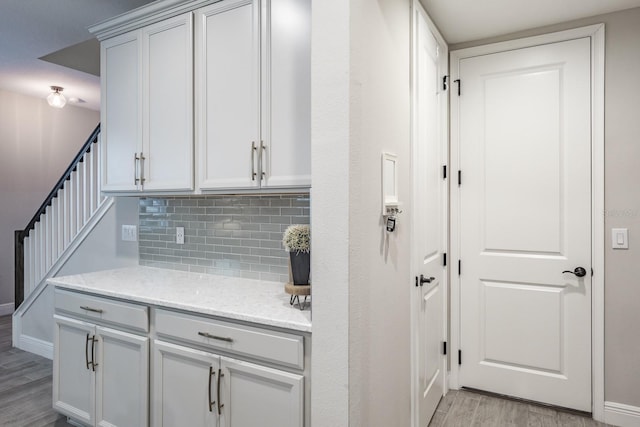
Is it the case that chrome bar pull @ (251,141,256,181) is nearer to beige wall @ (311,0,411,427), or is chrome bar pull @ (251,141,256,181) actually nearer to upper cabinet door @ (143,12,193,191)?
upper cabinet door @ (143,12,193,191)

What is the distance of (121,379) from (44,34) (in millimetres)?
3034

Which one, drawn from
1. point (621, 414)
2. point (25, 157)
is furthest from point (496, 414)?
point (25, 157)

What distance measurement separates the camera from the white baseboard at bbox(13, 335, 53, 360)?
3602mm

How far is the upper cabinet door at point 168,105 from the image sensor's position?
7.38 ft

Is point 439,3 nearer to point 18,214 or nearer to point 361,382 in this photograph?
point 361,382

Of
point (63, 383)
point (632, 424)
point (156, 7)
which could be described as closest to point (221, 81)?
point (156, 7)

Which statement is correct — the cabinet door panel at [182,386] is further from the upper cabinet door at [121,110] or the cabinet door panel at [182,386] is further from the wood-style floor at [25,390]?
the upper cabinet door at [121,110]

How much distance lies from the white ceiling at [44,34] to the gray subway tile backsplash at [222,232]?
5.06 ft

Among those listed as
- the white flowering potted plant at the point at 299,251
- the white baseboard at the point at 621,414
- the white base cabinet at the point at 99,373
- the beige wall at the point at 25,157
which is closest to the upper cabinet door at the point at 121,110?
the white base cabinet at the point at 99,373

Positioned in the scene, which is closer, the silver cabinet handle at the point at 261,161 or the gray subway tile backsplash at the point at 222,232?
the silver cabinet handle at the point at 261,161

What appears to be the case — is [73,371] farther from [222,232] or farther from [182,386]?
[222,232]

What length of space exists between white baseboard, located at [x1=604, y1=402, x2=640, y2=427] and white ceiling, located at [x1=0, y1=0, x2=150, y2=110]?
4283 mm

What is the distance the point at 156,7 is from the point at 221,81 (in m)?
0.69

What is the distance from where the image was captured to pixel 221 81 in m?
2.13
